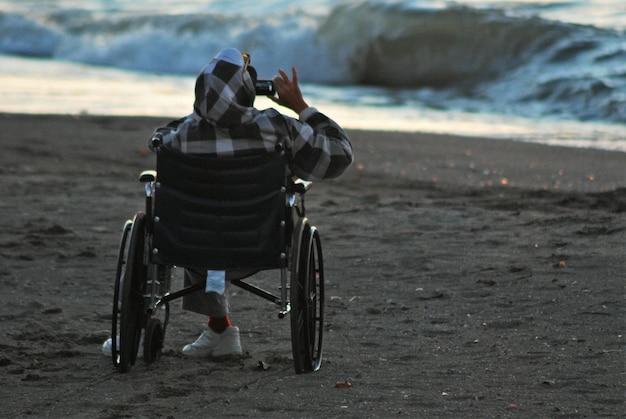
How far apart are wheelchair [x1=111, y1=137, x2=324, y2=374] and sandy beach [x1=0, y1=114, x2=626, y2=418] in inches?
11.4

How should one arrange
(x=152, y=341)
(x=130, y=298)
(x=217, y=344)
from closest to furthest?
(x=130, y=298) → (x=152, y=341) → (x=217, y=344)

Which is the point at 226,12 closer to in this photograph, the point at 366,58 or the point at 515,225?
the point at 366,58

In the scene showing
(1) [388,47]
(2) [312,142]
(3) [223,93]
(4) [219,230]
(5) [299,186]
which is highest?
(1) [388,47]

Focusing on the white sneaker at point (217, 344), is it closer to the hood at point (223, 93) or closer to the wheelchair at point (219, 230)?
the wheelchair at point (219, 230)

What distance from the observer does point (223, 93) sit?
4.16 m

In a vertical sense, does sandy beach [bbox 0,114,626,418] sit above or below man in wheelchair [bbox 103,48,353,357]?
below

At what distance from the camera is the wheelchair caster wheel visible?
441 cm

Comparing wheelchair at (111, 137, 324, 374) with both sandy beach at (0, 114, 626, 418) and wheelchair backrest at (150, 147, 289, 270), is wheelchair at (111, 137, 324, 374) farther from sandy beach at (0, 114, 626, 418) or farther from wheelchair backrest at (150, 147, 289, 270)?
sandy beach at (0, 114, 626, 418)

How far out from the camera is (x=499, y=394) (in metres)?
4.00

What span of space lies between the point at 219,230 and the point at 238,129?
375mm

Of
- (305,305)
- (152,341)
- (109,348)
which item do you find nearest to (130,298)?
(152,341)

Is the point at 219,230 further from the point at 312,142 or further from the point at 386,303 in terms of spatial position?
the point at 386,303

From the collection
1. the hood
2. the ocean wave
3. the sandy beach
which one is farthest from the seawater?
the hood

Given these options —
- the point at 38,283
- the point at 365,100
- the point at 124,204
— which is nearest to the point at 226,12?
the point at 365,100
